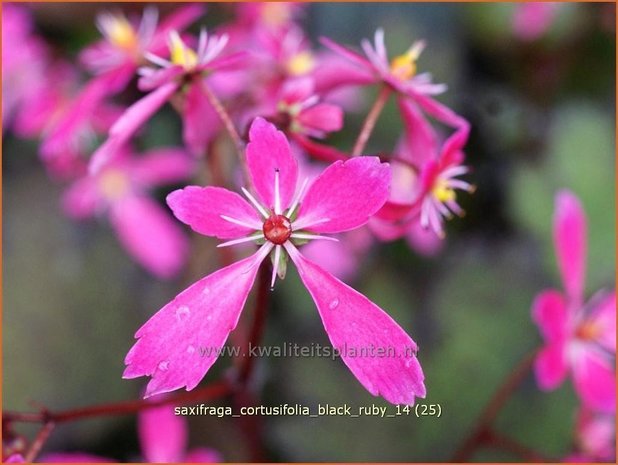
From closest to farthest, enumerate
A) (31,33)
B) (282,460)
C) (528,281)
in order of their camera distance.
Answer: (282,460) < (528,281) < (31,33)

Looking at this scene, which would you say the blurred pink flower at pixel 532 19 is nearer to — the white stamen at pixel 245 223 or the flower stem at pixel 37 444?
the white stamen at pixel 245 223

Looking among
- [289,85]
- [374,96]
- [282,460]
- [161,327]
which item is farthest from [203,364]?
[374,96]

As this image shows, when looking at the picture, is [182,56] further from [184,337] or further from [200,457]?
[200,457]

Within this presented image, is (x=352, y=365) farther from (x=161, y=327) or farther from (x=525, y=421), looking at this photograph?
(x=525, y=421)

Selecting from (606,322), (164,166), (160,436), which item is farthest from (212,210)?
(164,166)

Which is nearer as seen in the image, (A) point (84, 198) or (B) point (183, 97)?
(B) point (183, 97)

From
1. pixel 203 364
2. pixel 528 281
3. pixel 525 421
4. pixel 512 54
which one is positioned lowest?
pixel 203 364

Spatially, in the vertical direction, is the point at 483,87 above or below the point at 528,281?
above

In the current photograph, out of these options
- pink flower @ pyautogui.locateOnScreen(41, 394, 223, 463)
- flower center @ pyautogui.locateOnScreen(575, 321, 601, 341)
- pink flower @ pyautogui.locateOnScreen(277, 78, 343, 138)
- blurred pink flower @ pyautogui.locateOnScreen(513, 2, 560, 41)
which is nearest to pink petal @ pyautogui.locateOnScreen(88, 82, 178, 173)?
pink flower @ pyautogui.locateOnScreen(277, 78, 343, 138)
